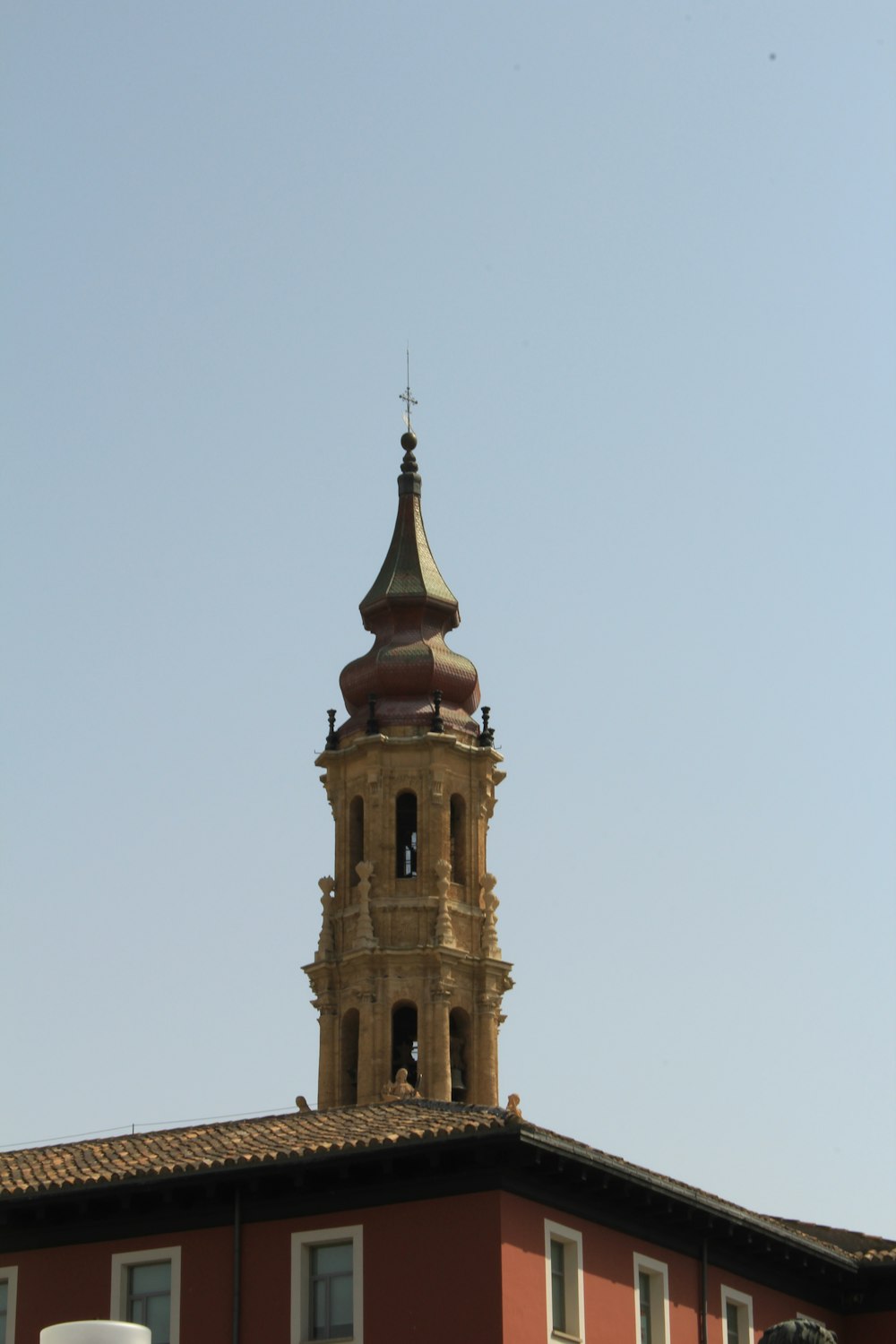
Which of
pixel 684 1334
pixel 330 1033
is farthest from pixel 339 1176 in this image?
pixel 330 1033

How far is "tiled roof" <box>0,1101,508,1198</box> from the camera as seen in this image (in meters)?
35.8

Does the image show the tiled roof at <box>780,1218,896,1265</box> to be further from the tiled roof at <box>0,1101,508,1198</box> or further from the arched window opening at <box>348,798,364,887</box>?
the arched window opening at <box>348,798,364,887</box>

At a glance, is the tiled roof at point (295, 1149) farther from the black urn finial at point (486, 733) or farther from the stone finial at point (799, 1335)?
the black urn finial at point (486, 733)

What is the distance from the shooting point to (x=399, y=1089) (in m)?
74.4

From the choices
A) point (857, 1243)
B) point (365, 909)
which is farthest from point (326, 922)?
point (857, 1243)

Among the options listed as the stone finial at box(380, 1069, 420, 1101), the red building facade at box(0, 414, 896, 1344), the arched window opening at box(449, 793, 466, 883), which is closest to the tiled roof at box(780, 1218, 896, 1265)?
the red building facade at box(0, 414, 896, 1344)

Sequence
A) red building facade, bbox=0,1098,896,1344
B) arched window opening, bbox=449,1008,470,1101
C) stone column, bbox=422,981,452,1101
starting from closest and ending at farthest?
1. red building facade, bbox=0,1098,896,1344
2. stone column, bbox=422,981,452,1101
3. arched window opening, bbox=449,1008,470,1101

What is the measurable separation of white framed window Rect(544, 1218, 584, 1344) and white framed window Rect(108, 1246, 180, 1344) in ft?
16.5

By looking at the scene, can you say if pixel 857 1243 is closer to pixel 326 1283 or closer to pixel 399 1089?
pixel 326 1283

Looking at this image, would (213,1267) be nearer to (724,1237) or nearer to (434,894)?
(724,1237)

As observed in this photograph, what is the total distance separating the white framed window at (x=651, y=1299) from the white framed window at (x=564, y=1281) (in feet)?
5.31

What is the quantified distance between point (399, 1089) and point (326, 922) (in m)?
8.09

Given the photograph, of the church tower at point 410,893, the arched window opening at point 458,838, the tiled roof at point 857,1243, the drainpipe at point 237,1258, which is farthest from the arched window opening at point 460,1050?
the drainpipe at point 237,1258

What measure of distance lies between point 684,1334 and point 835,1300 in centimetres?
550
